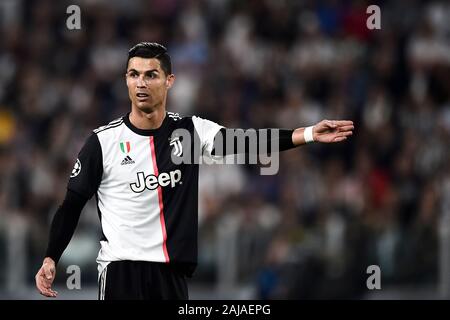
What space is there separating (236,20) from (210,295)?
5351 millimetres

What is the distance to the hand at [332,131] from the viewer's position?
→ 744 centimetres

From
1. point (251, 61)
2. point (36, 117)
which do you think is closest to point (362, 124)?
point (251, 61)

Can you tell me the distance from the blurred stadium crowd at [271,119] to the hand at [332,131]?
520 cm

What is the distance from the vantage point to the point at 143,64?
25.0ft

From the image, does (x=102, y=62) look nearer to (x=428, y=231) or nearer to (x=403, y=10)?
(x=403, y=10)

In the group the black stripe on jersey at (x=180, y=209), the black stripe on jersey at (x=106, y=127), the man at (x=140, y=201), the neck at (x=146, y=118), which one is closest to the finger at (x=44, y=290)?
the man at (x=140, y=201)

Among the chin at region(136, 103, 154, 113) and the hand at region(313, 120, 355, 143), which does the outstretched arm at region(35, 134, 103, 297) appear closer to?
the chin at region(136, 103, 154, 113)

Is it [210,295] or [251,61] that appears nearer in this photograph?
[210,295]

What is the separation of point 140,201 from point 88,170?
0.38 metres

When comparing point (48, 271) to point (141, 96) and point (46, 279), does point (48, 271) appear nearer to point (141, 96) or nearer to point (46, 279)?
point (46, 279)

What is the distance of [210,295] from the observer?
13.1 metres

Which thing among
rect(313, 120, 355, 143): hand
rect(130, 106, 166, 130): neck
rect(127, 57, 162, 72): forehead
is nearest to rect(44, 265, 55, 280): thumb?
rect(130, 106, 166, 130): neck

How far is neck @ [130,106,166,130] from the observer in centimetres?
772

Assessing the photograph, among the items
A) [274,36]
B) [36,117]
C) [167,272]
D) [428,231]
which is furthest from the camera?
[274,36]
